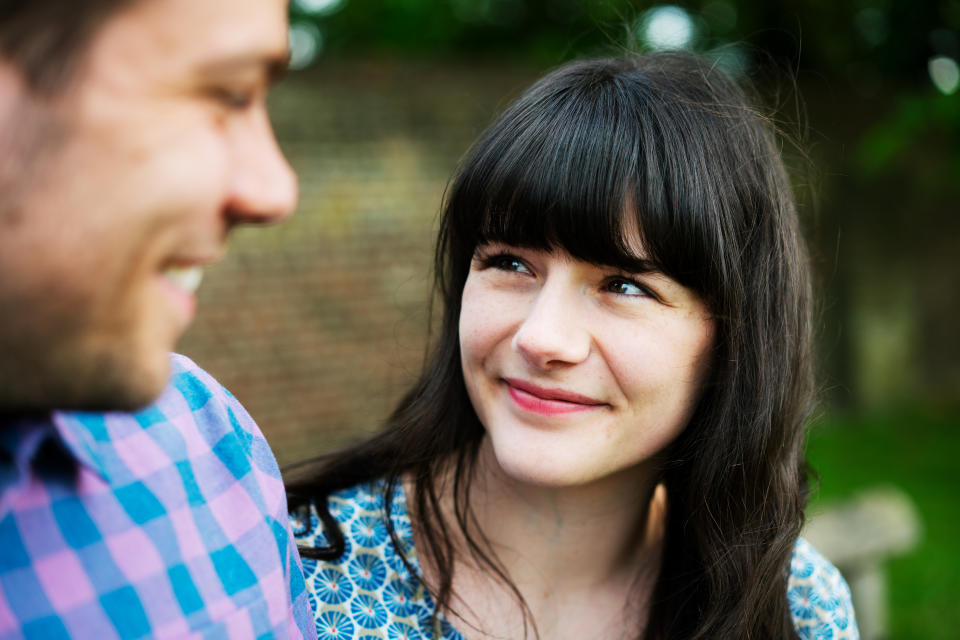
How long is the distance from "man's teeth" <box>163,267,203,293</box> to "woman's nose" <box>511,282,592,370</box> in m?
0.65

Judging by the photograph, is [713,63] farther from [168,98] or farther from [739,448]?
[168,98]

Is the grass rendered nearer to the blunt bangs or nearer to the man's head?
the blunt bangs

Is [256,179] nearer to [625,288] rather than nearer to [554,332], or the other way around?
[554,332]

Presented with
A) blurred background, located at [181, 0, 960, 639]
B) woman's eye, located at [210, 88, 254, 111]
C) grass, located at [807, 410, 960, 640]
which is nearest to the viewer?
woman's eye, located at [210, 88, 254, 111]

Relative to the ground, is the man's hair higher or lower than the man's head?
higher

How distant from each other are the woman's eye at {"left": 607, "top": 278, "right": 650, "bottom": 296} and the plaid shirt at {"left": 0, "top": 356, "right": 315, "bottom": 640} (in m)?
0.67

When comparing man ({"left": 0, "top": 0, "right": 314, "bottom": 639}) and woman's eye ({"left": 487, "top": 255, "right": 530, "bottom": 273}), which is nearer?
man ({"left": 0, "top": 0, "right": 314, "bottom": 639})

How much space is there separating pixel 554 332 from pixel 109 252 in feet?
2.65

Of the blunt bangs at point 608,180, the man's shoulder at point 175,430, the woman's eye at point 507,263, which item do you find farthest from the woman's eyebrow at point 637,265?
the man's shoulder at point 175,430

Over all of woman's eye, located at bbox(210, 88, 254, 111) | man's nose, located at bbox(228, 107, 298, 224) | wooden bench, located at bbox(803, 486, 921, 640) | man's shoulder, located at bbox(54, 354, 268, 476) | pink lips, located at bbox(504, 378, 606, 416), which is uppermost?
woman's eye, located at bbox(210, 88, 254, 111)

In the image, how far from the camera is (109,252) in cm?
89

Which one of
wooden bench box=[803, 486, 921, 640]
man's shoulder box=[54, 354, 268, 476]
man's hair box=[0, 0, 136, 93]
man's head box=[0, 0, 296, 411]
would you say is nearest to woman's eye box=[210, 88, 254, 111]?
man's head box=[0, 0, 296, 411]

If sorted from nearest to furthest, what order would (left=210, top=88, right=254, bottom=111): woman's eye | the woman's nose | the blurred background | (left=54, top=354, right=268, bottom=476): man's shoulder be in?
(left=210, top=88, right=254, bottom=111): woman's eye < (left=54, top=354, right=268, bottom=476): man's shoulder < the woman's nose < the blurred background

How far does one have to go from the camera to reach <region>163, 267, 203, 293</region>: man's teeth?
3.16 feet
